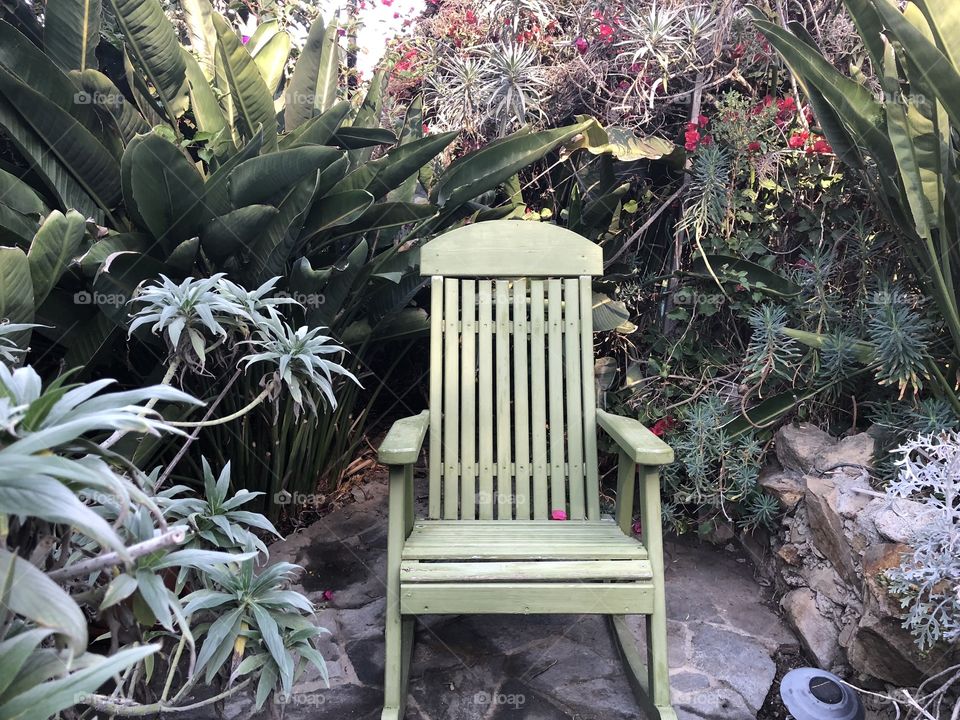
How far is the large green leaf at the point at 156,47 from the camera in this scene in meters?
2.15

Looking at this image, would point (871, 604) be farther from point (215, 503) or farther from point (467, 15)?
point (467, 15)

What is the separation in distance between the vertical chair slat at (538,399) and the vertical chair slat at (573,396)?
9cm

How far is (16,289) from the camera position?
65.0 inches

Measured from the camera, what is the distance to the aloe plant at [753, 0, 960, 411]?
1.80 metres

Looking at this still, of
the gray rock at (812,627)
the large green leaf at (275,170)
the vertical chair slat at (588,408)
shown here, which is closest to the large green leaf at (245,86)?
the large green leaf at (275,170)

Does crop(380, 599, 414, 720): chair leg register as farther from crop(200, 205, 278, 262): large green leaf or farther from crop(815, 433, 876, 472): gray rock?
crop(815, 433, 876, 472): gray rock

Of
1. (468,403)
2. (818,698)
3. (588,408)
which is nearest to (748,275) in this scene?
(588,408)

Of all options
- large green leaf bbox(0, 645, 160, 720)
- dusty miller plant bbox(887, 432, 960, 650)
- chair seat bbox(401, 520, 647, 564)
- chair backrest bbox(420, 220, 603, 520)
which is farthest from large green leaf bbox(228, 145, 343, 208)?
dusty miller plant bbox(887, 432, 960, 650)

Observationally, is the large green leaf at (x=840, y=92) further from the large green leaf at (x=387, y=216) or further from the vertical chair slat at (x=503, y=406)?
the large green leaf at (x=387, y=216)

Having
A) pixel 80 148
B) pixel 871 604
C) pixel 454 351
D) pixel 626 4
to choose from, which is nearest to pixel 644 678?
pixel 871 604

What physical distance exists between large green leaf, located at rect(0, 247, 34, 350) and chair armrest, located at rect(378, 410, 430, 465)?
958mm

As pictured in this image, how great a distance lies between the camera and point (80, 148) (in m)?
2.03

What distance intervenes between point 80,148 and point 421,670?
1922 mm

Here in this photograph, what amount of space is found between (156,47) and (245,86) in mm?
331
